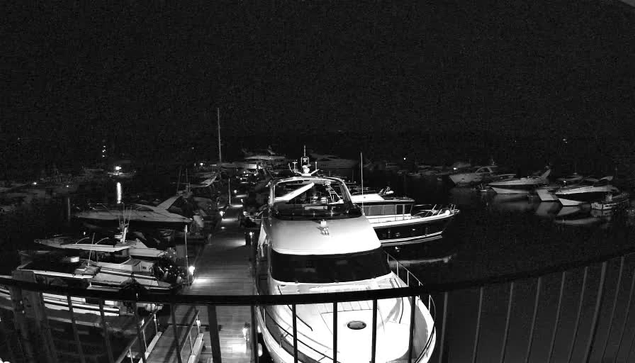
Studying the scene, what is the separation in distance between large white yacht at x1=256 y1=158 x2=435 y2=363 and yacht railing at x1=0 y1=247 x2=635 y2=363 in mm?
434

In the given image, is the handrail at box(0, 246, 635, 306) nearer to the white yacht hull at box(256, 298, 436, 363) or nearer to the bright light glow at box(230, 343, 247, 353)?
the white yacht hull at box(256, 298, 436, 363)

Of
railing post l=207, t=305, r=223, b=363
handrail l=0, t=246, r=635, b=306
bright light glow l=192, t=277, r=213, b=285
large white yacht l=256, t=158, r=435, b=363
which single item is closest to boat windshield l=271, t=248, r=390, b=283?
large white yacht l=256, t=158, r=435, b=363

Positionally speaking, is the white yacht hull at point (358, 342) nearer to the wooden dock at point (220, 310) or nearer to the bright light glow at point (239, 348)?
the wooden dock at point (220, 310)

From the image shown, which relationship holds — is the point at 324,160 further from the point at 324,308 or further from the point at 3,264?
the point at 324,308

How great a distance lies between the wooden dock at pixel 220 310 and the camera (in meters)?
7.33

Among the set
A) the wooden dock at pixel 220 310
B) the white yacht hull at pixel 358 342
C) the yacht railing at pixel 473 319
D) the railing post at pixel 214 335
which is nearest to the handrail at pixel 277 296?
the yacht railing at pixel 473 319

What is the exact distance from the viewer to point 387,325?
5465 mm

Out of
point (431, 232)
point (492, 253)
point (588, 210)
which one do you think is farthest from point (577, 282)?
point (588, 210)

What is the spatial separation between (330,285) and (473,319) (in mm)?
10374

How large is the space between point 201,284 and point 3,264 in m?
17.7

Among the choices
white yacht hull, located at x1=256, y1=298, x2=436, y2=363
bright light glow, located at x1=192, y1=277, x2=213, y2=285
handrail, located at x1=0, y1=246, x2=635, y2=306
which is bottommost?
bright light glow, located at x1=192, y1=277, x2=213, y2=285

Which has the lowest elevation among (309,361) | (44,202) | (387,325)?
(44,202)

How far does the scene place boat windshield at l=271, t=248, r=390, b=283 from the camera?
6758 millimetres

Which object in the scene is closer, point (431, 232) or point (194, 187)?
point (431, 232)
